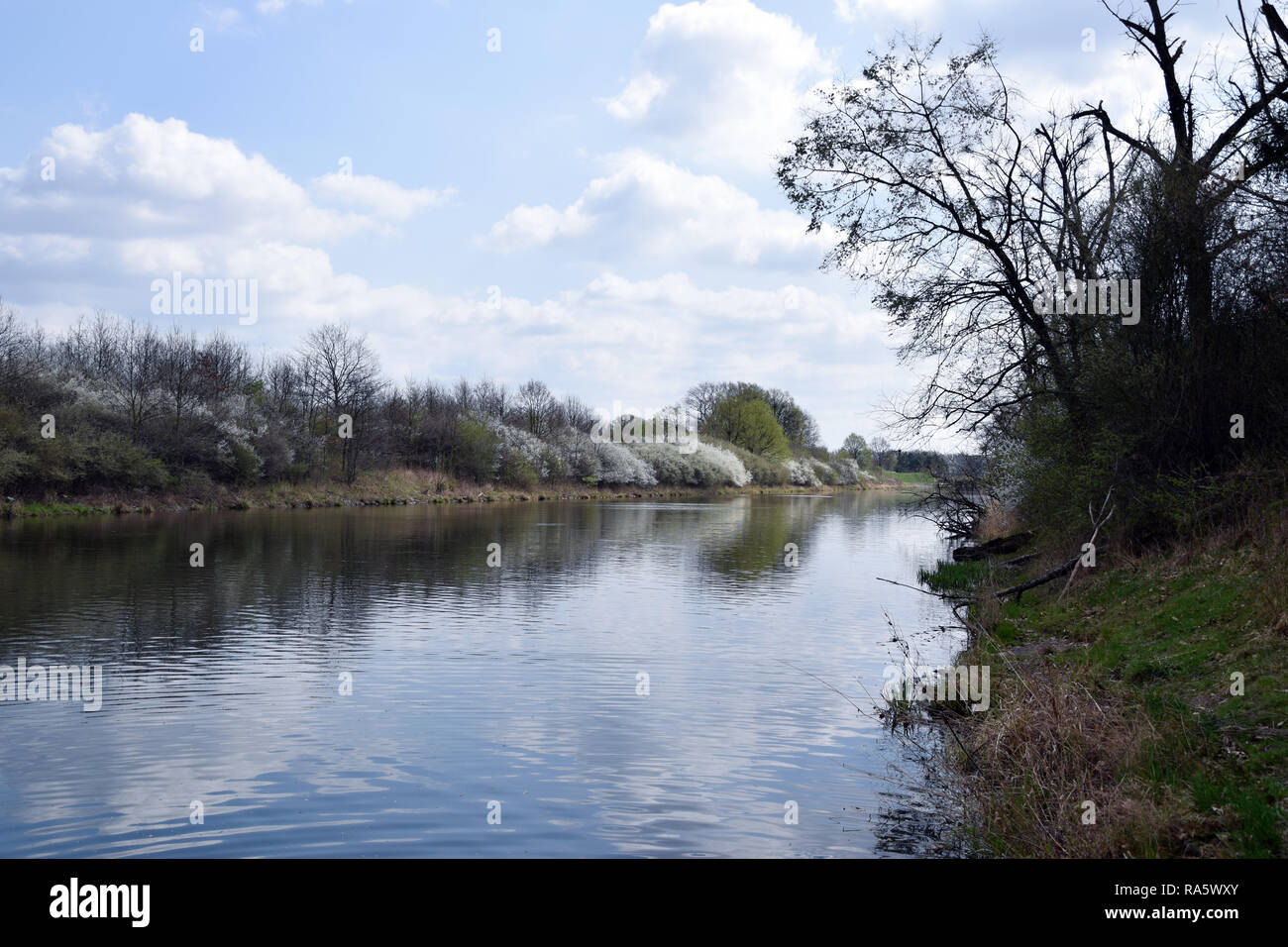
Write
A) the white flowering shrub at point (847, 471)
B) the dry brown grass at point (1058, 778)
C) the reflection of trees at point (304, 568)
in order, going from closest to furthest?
the dry brown grass at point (1058, 778), the reflection of trees at point (304, 568), the white flowering shrub at point (847, 471)

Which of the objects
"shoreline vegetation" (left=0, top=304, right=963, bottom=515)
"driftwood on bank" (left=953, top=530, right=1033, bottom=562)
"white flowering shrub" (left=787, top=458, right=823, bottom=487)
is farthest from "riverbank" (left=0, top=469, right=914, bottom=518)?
"driftwood on bank" (left=953, top=530, right=1033, bottom=562)

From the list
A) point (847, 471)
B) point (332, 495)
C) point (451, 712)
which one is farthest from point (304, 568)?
point (847, 471)

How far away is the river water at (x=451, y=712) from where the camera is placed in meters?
8.41

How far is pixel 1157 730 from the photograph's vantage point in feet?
27.9

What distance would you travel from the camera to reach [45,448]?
42.5m

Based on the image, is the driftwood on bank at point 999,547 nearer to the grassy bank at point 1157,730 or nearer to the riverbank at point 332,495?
the grassy bank at point 1157,730

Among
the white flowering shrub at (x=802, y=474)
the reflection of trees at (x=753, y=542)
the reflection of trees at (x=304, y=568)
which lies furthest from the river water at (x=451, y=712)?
the white flowering shrub at (x=802, y=474)

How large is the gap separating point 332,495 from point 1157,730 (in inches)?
2212

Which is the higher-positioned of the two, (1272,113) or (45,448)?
(1272,113)

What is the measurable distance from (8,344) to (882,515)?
164 ft

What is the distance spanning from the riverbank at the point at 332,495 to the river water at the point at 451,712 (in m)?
18.5
